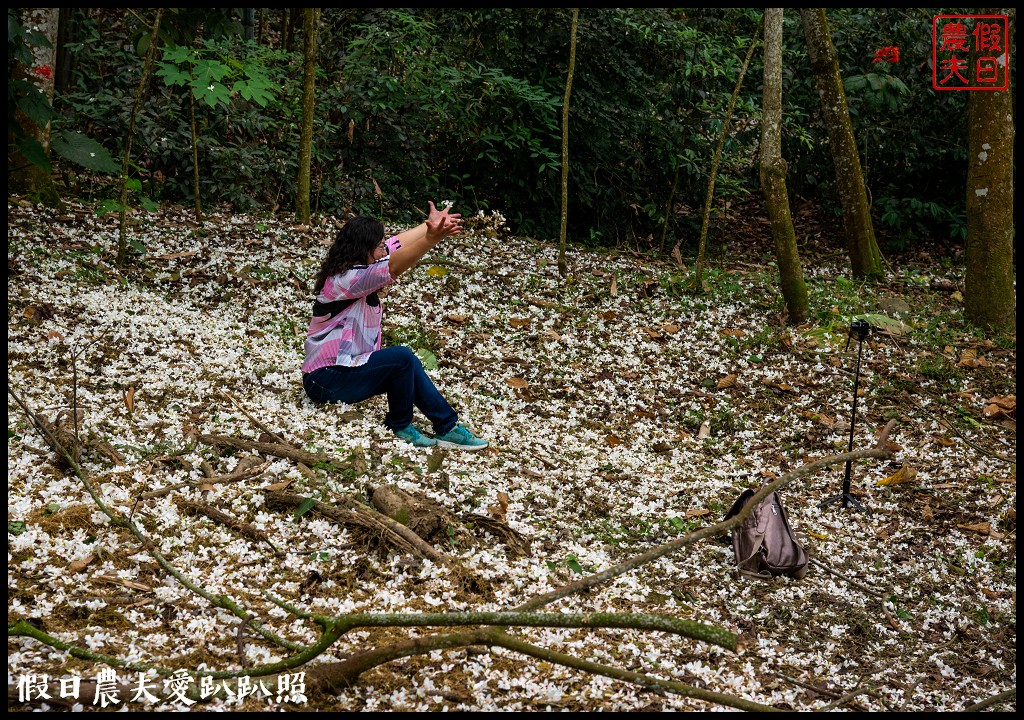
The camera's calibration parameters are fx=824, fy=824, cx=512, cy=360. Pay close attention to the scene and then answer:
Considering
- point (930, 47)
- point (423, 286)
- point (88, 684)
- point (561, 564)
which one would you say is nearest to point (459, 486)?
point (561, 564)

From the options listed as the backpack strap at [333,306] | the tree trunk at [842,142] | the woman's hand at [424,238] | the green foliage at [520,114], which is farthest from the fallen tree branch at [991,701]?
the green foliage at [520,114]

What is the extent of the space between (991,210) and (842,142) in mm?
1843

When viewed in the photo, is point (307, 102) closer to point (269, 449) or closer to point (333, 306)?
point (333, 306)

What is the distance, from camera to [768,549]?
168 inches

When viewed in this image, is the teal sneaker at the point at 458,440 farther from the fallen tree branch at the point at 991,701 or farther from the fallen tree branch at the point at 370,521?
the fallen tree branch at the point at 991,701

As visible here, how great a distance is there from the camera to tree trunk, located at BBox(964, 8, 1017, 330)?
7.18m

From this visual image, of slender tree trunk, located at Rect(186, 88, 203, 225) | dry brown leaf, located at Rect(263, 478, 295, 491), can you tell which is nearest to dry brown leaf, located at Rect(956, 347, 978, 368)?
dry brown leaf, located at Rect(263, 478, 295, 491)

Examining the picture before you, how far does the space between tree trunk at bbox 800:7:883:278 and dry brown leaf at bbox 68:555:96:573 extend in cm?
796

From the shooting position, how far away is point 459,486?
15.3 ft

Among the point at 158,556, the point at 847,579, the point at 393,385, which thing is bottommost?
the point at 847,579

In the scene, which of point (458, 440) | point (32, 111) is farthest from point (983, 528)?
point (32, 111)

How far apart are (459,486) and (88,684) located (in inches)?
92.0

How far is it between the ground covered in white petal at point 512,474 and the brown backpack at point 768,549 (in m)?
0.09

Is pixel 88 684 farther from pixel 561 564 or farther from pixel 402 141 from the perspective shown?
pixel 402 141
